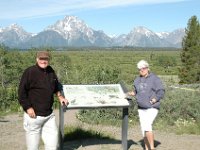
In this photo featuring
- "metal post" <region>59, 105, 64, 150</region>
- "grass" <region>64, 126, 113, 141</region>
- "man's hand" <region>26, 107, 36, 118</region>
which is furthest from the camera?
"grass" <region>64, 126, 113, 141</region>

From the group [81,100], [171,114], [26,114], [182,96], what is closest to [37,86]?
[26,114]

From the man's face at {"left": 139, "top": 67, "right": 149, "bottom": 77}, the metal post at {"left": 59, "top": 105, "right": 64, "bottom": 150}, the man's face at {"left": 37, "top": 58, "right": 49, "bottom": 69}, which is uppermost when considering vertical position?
the man's face at {"left": 37, "top": 58, "right": 49, "bottom": 69}

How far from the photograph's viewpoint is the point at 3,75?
88.6ft


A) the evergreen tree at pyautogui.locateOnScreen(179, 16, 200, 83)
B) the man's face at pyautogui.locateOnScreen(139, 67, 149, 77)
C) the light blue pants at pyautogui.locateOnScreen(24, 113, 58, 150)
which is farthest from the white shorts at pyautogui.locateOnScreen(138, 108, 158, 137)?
the evergreen tree at pyautogui.locateOnScreen(179, 16, 200, 83)

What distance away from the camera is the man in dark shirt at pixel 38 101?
6395 millimetres

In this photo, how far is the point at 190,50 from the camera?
41.1 metres

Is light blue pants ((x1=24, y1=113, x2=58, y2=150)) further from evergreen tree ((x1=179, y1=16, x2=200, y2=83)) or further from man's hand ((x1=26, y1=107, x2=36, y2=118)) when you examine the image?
evergreen tree ((x1=179, y1=16, x2=200, y2=83))

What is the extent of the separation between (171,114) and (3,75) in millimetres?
15994

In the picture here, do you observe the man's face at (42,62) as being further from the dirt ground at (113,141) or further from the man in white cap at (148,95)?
the dirt ground at (113,141)

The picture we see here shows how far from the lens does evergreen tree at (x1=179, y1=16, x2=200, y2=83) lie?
1594 inches

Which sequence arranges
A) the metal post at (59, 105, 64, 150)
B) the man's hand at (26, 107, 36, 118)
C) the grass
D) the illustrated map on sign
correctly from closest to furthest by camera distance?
the man's hand at (26, 107, 36, 118)
the illustrated map on sign
the metal post at (59, 105, 64, 150)
the grass

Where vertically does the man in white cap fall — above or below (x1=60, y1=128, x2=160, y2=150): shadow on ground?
above

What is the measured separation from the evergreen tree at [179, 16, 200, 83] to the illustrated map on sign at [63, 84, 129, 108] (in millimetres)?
32177

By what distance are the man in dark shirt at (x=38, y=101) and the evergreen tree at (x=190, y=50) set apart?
34409 millimetres
